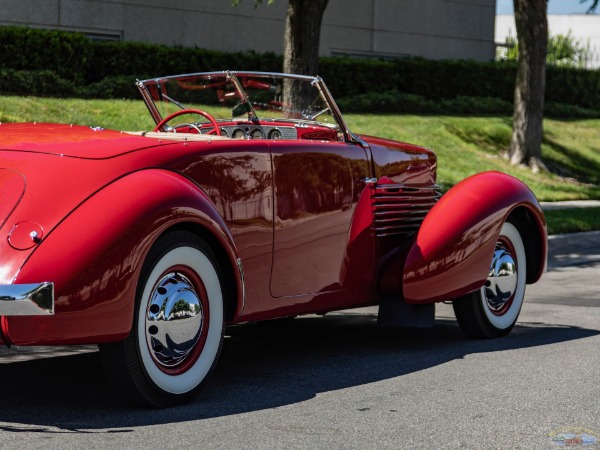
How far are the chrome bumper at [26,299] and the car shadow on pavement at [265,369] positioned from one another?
54 centimetres

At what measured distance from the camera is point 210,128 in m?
7.26

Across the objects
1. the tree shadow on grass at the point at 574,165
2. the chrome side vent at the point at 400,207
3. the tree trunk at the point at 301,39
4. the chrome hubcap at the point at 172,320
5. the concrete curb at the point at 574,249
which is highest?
the tree trunk at the point at 301,39

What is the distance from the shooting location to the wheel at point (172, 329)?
5.13 m

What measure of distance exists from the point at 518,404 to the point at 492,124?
19.4m

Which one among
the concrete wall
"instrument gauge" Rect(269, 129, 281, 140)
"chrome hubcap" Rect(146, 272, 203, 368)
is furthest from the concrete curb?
the concrete wall

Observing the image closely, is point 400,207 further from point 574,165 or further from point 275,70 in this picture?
point 574,165

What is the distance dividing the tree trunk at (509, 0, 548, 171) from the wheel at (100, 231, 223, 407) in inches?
655

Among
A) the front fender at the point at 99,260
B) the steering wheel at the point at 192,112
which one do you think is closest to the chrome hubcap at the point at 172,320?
the front fender at the point at 99,260

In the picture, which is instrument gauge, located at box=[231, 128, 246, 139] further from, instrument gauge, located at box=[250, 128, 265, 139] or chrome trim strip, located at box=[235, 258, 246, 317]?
chrome trim strip, located at box=[235, 258, 246, 317]

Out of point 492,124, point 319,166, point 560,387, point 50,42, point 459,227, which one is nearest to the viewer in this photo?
point 560,387

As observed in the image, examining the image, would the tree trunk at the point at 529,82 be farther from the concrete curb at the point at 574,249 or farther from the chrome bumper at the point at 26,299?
the chrome bumper at the point at 26,299

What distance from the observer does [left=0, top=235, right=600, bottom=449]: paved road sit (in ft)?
16.0

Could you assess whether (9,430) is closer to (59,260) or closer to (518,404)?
(59,260)

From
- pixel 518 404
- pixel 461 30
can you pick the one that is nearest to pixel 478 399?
pixel 518 404
